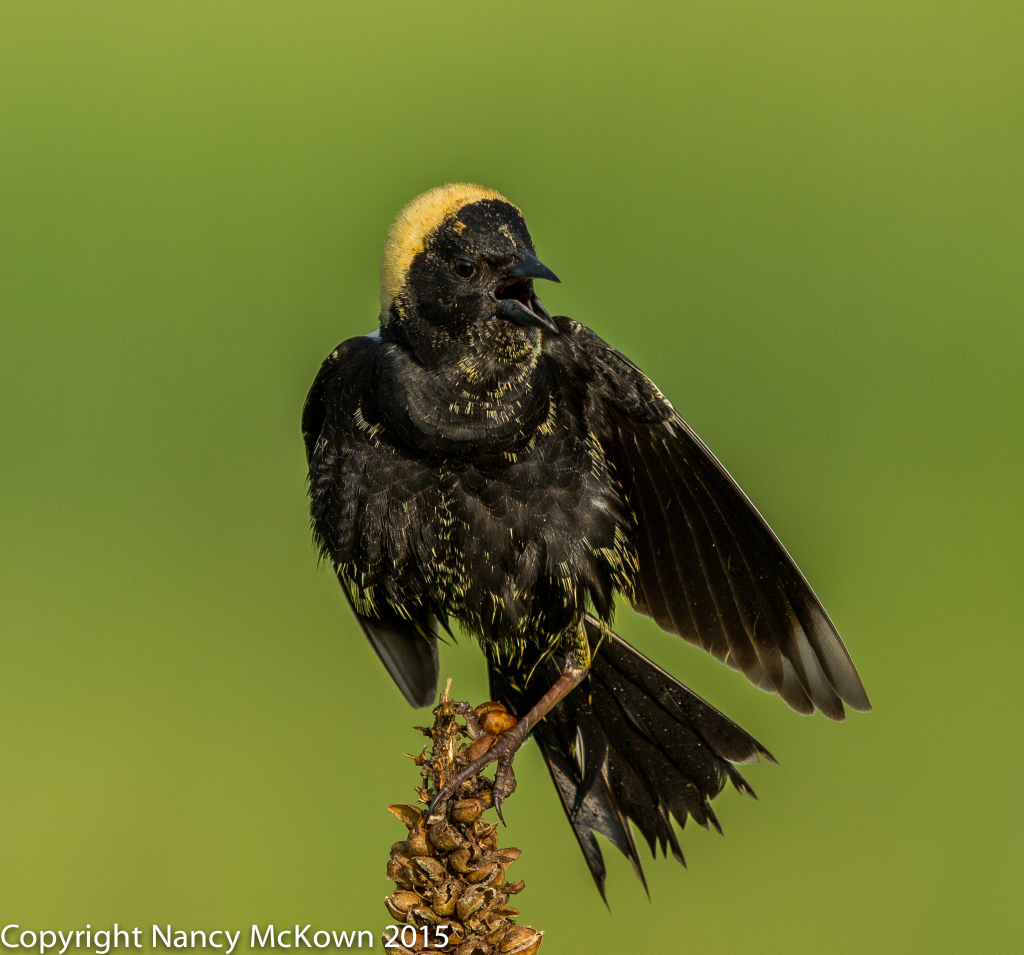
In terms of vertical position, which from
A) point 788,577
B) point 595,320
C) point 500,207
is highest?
point 595,320

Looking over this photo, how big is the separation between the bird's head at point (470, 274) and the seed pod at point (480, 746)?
87 cm

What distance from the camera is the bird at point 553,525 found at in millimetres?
2496

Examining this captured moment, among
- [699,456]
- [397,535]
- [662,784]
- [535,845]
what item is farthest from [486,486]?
[535,845]

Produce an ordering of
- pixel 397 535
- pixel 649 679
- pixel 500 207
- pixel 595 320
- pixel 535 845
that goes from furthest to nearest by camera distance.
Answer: pixel 595 320 → pixel 535 845 → pixel 649 679 → pixel 397 535 → pixel 500 207

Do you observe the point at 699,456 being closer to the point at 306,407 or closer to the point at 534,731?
the point at 534,731

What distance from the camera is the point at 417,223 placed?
2613 mm

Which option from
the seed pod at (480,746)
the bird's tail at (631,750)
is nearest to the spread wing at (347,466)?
the bird's tail at (631,750)

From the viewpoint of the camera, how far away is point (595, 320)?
4.06 metres

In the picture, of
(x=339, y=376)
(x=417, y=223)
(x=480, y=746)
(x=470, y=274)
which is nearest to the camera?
(x=480, y=746)

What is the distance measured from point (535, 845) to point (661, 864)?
420 mm

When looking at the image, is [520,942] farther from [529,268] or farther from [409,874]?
[529,268]

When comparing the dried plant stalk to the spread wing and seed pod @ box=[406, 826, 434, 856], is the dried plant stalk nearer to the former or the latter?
seed pod @ box=[406, 826, 434, 856]

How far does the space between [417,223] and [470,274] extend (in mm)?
254

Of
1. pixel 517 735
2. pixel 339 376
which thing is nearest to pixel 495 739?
pixel 517 735
